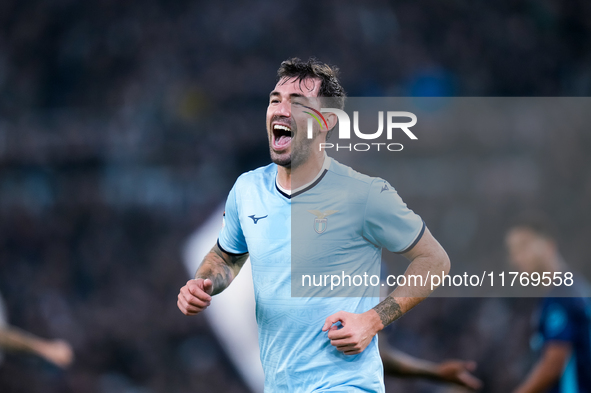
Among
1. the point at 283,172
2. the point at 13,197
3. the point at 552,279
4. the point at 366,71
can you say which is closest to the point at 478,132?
the point at 366,71

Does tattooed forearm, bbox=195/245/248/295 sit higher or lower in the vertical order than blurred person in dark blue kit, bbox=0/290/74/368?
higher

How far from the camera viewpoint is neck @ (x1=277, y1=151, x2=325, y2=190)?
249cm

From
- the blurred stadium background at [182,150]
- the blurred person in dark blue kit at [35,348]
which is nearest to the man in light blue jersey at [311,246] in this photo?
the blurred person in dark blue kit at [35,348]

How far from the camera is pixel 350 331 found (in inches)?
81.3

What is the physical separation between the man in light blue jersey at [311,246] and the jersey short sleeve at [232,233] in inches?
1.4

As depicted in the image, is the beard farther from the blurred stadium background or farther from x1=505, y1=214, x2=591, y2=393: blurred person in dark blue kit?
the blurred stadium background

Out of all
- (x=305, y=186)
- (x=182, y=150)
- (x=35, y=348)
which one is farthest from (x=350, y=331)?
(x=182, y=150)

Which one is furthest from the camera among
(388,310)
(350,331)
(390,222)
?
(390,222)

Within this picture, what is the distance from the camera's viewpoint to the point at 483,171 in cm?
810

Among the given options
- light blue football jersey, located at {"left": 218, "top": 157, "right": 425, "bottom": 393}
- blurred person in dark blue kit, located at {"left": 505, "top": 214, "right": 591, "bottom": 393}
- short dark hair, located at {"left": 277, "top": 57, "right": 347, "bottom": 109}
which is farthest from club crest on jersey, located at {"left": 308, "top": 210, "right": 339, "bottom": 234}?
blurred person in dark blue kit, located at {"left": 505, "top": 214, "right": 591, "bottom": 393}

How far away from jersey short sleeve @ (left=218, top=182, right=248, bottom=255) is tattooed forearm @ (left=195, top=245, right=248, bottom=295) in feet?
0.11

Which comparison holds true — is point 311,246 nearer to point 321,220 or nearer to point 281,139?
point 321,220

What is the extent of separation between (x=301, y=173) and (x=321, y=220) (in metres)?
0.23

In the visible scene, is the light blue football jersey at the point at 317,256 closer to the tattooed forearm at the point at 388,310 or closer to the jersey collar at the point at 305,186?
the jersey collar at the point at 305,186
